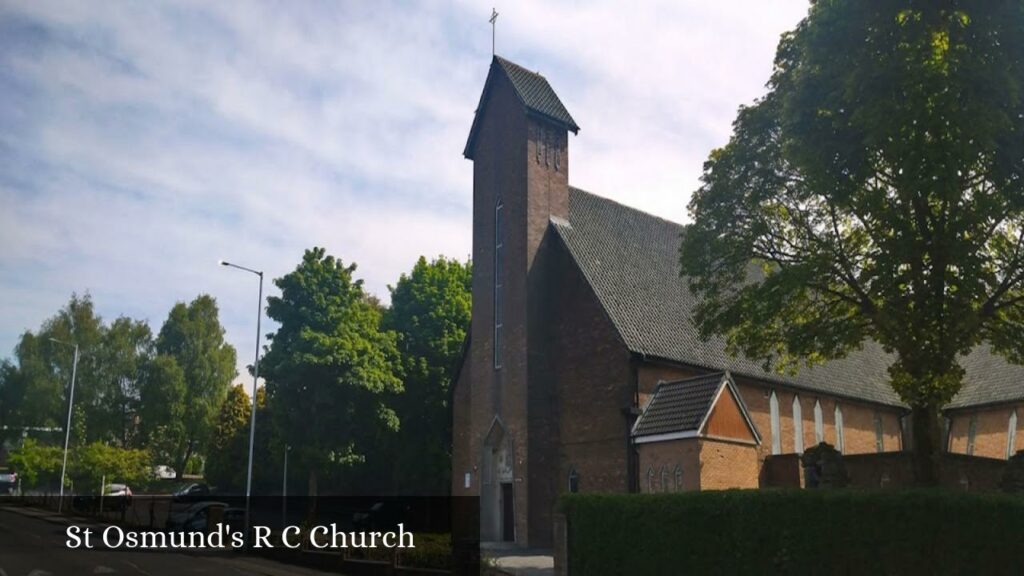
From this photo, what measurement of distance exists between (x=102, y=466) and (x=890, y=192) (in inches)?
2048

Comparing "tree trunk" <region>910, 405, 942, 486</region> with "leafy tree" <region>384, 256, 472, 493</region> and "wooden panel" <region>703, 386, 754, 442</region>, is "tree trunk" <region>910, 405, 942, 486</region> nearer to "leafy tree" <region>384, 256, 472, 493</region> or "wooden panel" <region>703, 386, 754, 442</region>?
"wooden panel" <region>703, 386, 754, 442</region>

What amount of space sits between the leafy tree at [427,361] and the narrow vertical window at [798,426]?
1828cm

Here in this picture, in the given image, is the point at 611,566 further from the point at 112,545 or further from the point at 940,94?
the point at 112,545

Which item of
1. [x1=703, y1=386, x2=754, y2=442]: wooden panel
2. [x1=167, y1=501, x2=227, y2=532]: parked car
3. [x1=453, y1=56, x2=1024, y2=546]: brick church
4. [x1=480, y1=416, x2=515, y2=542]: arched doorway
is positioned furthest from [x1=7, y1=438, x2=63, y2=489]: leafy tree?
[x1=703, y1=386, x2=754, y2=442]: wooden panel

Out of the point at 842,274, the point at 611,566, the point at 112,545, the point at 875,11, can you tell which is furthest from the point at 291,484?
the point at 875,11

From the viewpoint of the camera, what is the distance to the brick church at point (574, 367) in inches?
1069

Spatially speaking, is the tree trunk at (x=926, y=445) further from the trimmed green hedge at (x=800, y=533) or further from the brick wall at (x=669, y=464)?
the brick wall at (x=669, y=464)

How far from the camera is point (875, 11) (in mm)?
18047

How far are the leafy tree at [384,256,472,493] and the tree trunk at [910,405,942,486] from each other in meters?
29.1

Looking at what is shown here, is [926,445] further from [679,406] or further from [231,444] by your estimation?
[231,444]

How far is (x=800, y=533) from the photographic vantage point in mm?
15398

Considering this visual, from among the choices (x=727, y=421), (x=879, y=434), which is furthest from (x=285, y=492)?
(x=879, y=434)

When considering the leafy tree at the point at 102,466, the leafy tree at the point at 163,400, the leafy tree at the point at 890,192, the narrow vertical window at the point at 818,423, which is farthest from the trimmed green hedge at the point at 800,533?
the leafy tree at the point at 163,400

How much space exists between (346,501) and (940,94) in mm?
37677
